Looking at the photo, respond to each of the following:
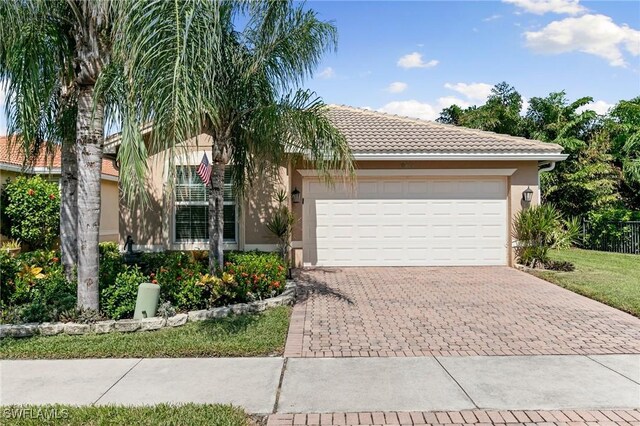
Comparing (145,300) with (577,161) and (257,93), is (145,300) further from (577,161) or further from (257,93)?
(577,161)

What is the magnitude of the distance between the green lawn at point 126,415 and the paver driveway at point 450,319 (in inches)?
66.4

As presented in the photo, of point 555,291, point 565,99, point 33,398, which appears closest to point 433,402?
point 33,398

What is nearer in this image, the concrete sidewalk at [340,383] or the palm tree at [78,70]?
the concrete sidewalk at [340,383]

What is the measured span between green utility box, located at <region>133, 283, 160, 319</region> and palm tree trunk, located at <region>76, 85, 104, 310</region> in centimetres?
62

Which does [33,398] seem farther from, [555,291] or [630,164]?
[630,164]

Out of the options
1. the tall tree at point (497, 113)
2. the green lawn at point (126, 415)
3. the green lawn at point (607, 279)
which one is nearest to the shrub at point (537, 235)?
the green lawn at point (607, 279)

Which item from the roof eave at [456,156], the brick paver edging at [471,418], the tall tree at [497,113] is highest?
the tall tree at [497,113]

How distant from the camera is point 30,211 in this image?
13.3m

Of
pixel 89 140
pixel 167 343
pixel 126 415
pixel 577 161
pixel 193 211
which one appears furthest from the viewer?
pixel 577 161

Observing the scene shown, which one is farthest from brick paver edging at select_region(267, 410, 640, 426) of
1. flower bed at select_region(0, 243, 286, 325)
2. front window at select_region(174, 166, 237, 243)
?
front window at select_region(174, 166, 237, 243)

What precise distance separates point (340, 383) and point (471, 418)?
1295 mm

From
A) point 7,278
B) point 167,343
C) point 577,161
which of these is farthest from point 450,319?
point 577,161

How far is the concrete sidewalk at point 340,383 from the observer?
3.81 metres

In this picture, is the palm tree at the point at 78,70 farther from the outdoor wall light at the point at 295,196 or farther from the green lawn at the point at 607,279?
the green lawn at the point at 607,279
